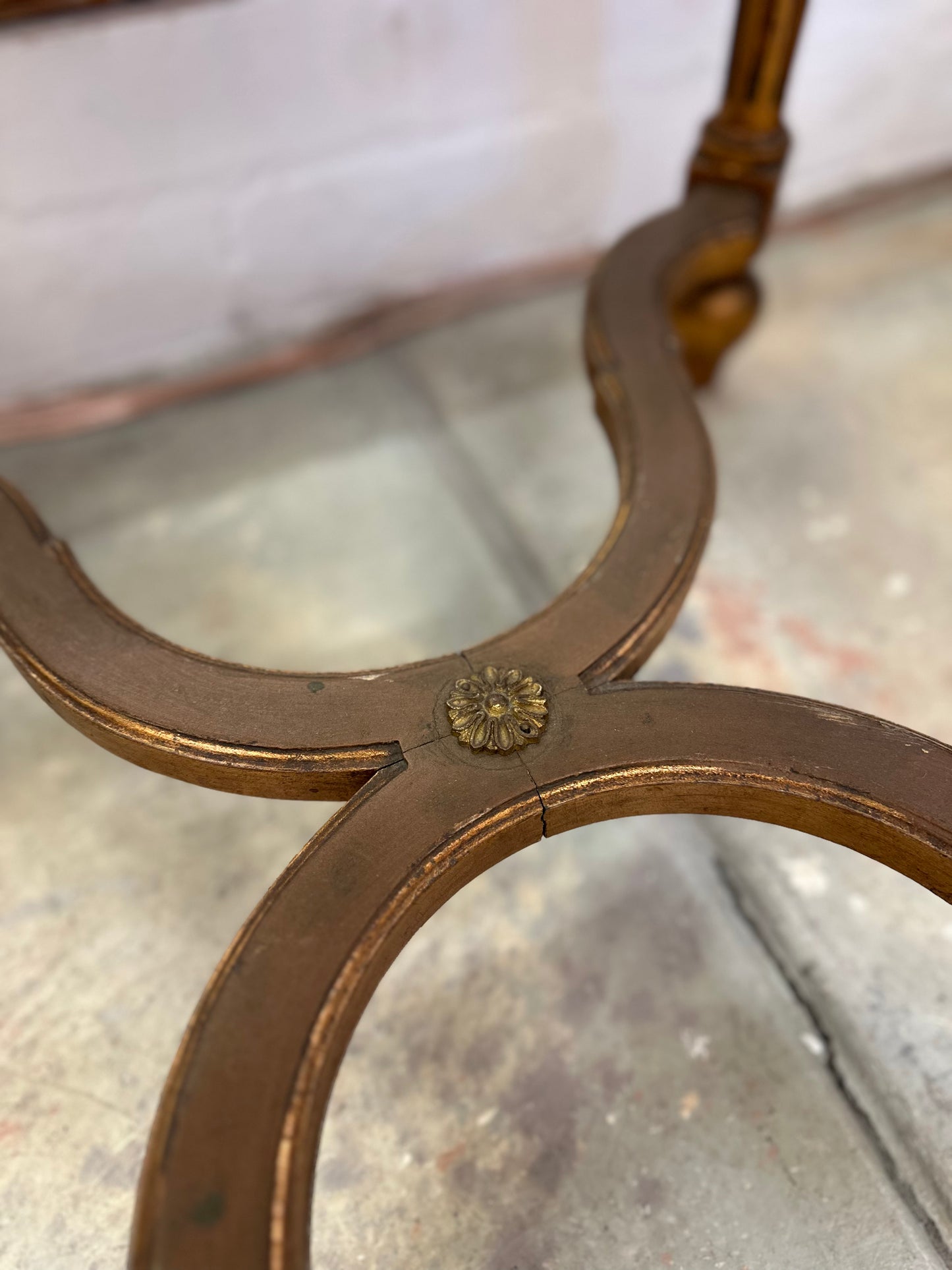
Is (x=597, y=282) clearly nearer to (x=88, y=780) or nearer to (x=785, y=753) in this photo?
(x=785, y=753)

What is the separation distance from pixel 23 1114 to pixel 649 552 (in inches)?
29.2

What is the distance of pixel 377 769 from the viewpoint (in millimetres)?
833

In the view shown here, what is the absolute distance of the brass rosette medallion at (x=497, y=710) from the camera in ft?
2.76

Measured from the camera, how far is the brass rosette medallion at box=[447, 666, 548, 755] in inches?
33.1

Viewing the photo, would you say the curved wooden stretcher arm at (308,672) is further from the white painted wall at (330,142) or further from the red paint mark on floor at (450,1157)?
the white painted wall at (330,142)

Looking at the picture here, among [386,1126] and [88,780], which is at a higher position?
[88,780]

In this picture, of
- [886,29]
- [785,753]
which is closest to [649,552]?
[785,753]

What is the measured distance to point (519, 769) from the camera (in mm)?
831

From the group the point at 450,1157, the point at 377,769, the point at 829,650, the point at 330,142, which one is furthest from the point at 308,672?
the point at 330,142

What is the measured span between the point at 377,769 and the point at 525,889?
363 mm

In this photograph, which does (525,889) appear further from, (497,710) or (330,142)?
(330,142)

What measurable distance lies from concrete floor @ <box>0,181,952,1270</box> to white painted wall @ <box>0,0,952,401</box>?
0.56ft

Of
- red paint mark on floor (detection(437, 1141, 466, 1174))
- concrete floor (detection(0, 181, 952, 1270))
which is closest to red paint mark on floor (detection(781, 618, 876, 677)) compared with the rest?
concrete floor (detection(0, 181, 952, 1270))

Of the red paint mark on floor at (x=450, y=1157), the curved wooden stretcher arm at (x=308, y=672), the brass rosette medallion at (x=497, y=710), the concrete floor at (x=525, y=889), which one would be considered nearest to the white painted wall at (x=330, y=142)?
the concrete floor at (x=525, y=889)
